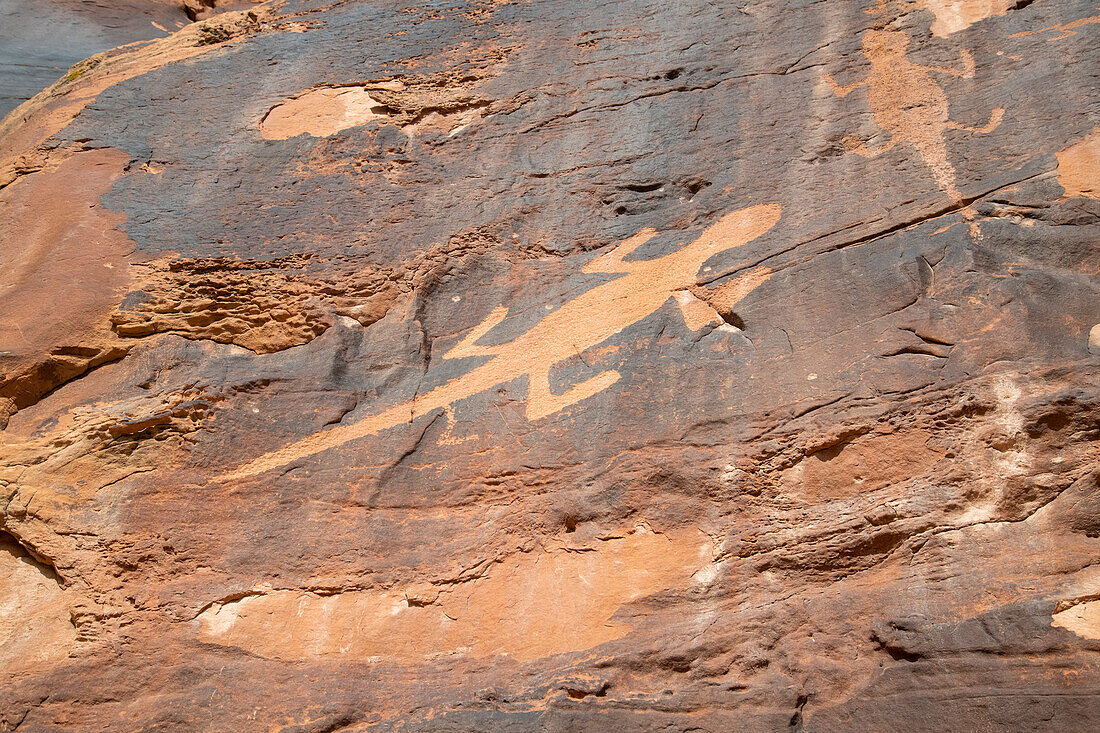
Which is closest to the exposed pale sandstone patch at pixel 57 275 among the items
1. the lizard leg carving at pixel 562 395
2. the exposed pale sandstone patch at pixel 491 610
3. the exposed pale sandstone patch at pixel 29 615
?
the exposed pale sandstone patch at pixel 29 615

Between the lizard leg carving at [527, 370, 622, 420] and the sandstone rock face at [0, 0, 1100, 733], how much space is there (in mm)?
24

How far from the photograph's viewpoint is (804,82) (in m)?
4.66

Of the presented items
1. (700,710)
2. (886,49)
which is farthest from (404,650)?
(886,49)

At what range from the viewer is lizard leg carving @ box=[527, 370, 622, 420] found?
3.80m

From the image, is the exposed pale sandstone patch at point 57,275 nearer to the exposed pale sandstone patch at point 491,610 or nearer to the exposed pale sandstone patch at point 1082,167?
the exposed pale sandstone patch at point 491,610

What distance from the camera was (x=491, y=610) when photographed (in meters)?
3.31

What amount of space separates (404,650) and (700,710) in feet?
4.25

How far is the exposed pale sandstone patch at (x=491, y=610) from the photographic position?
3217mm

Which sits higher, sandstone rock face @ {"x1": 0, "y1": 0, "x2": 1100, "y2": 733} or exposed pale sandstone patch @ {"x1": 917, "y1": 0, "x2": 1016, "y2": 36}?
exposed pale sandstone patch @ {"x1": 917, "y1": 0, "x2": 1016, "y2": 36}

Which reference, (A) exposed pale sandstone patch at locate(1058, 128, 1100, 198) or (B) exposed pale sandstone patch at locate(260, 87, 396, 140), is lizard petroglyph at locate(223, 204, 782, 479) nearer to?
(A) exposed pale sandstone patch at locate(1058, 128, 1100, 198)

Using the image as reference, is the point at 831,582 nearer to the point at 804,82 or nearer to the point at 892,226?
the point at 892,226

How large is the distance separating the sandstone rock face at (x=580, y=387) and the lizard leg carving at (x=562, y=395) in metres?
0.02

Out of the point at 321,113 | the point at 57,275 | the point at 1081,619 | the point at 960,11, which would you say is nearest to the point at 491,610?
the point at 1081,619

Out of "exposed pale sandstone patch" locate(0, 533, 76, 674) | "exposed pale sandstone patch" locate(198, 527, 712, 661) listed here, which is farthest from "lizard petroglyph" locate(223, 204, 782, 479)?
"exposed pale sandstone patch" locate(0, 533, 76, 674)
